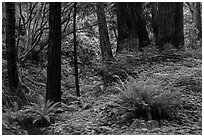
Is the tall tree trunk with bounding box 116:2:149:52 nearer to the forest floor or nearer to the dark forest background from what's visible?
the dark forest background

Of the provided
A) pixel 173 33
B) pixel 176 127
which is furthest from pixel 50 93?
pixel 173 33

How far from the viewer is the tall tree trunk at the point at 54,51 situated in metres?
8.05

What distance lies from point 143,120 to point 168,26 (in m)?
6.43

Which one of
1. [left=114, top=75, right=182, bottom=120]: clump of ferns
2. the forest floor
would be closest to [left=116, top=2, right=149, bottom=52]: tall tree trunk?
the forest floor

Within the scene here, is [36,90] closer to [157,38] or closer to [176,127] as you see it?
[157,38]

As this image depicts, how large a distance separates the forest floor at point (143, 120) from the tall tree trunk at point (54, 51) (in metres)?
0.67

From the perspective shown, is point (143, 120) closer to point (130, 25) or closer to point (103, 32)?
point (103, 32)

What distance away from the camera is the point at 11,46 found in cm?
904

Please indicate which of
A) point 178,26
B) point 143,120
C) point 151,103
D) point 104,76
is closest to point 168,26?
point 178,26

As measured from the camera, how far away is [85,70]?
13.7 m

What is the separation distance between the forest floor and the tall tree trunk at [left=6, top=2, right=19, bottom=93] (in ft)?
5.45

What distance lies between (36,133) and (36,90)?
421cm

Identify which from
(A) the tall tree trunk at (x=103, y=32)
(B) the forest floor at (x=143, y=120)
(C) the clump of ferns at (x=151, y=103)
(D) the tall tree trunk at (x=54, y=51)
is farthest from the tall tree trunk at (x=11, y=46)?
(C) the clump of ferns at (x=151, y=103)

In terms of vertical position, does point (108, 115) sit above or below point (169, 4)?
below
